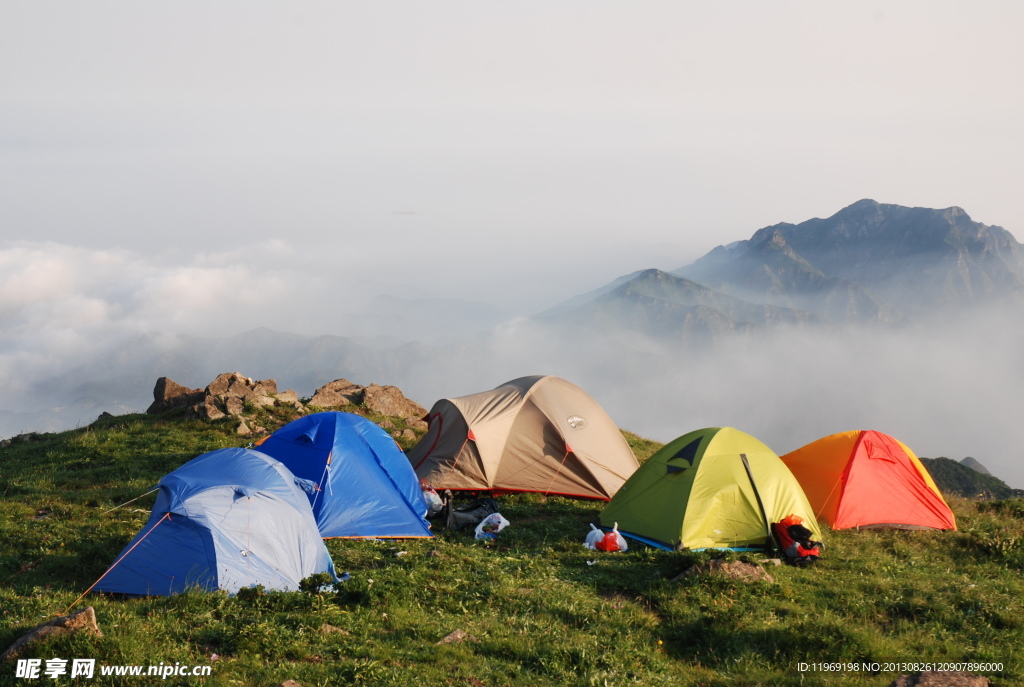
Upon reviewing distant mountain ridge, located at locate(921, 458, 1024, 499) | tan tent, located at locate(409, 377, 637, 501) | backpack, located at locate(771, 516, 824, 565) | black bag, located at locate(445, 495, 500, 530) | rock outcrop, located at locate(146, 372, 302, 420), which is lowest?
distant mountain ridge, located at locate(921, 458, 1024, 499)

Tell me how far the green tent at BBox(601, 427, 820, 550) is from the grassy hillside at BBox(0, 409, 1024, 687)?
2.89 ft

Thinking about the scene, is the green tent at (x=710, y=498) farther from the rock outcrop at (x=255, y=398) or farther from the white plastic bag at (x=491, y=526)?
the rock outcrop at (x=255, y=398)

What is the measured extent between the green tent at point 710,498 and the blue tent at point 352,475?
173 inches

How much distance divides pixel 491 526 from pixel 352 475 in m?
3.17

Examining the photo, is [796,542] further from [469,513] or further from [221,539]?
[221,539]

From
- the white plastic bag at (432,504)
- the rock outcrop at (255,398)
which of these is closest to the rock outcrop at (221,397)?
the rock outcrop at (255,398)

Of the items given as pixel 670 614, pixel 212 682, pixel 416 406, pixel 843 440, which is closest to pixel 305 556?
pixel 212 682

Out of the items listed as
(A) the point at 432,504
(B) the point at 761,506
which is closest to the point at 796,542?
(B) the point at 761,506

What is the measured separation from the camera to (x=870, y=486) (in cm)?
1535

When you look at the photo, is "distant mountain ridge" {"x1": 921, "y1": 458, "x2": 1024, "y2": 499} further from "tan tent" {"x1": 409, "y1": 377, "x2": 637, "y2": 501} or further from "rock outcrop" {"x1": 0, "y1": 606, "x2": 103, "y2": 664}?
"rock outcrop" {"x1": 0, "y1": 606, "x2": 103, "y2": 664}

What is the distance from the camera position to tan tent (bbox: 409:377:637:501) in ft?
58.5

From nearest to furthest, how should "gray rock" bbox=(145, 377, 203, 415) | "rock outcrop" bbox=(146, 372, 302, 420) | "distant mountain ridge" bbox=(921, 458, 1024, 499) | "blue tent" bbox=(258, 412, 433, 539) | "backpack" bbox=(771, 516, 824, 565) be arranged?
"backpack" bbox=(771, 516, 824, 565)
"blue tent" bbox=(258, 412, 433, 539)
"rock outcrop" bbox=(146, 372, 302, 420)
"gray rock" bbox=(145, 377, 203, 415)
"distant mountain ridge" bbox=(921, 458, 1024, 499)

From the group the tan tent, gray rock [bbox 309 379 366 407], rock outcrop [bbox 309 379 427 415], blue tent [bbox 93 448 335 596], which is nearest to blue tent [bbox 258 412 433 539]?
the tan tent

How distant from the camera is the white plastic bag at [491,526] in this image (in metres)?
14.3
